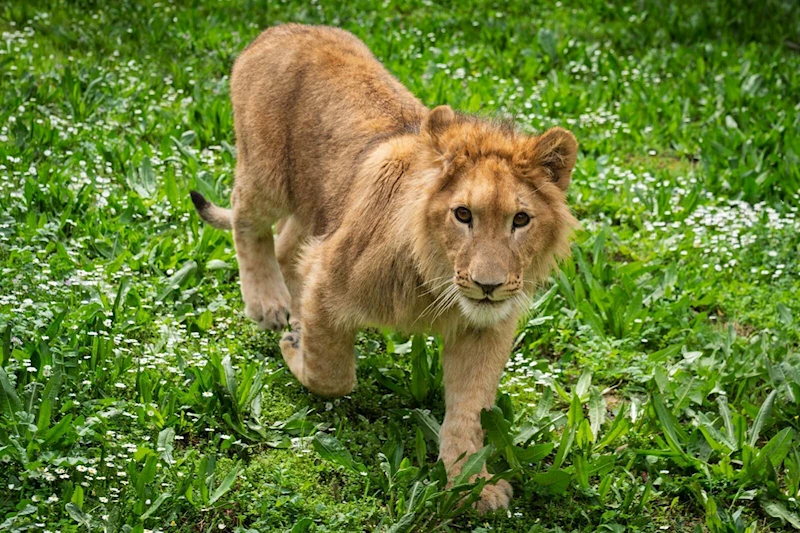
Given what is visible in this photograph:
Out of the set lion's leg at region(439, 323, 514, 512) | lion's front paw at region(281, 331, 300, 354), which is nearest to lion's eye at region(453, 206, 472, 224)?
lion's leg at region(439, 323, 514, 512)

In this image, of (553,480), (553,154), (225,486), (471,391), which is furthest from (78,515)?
(553,154)

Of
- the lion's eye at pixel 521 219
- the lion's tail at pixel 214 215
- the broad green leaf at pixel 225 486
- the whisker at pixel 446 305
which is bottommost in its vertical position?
the broad green leaf at pixel 225 486

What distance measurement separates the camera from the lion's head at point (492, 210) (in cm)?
435

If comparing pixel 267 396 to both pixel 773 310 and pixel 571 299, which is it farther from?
pixel 773 310

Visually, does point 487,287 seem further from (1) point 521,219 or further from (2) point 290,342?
(2) point 290,342

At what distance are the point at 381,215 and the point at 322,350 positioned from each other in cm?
72

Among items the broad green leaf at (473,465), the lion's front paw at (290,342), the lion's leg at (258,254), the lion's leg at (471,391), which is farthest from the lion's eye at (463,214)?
the lion's leg at (258,254)

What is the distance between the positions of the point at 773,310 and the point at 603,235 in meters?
1.13

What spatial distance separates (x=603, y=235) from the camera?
6977 millimetres

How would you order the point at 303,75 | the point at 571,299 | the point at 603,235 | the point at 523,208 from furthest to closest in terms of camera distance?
the point at 603,235 → the point at 571,299 → the point at 303,75 → the point at 523,208

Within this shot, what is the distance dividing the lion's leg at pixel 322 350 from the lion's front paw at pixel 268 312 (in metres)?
0.68

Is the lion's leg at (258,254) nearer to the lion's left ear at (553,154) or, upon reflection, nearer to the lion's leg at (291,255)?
the lion's leg at (291,255)

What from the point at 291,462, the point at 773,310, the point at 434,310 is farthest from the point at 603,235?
the point at 291,462

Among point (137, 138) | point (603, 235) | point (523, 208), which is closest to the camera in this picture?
point (523, 208)
